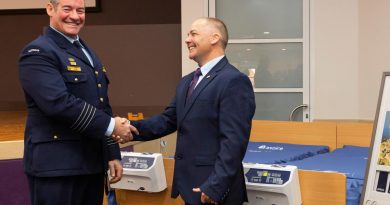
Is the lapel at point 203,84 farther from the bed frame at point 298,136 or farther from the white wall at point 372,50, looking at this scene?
the white wall at point 372,50

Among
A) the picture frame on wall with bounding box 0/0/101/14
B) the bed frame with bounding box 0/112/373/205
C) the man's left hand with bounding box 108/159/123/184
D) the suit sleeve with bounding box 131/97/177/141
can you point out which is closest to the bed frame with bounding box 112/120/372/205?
the bed frame with bounding box 0/112/373/205

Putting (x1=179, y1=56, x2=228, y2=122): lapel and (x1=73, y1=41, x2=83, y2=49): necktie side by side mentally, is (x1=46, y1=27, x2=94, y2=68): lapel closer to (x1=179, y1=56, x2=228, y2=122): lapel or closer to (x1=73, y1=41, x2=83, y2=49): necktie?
(x1=73, y1=41, x2=83, y2=49): necktie

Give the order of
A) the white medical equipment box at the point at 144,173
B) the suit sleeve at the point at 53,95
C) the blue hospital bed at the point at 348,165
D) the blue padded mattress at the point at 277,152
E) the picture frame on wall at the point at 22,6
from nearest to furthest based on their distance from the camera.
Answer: the suit sleeve at the point at 53,95 < the blue hospital bed at the point at 348,165 < the white medical equipment box at the point at 144,173 < the blue padded mattress at the point at 277,152 < the picture frame on wall at the point at 22,6

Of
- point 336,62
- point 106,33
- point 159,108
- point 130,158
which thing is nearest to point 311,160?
point 130,158

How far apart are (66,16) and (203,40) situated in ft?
1.61

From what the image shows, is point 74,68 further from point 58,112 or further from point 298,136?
point 298,136

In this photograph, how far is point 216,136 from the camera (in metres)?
1.64

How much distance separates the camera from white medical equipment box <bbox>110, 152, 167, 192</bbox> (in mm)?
2100

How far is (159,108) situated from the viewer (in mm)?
5938

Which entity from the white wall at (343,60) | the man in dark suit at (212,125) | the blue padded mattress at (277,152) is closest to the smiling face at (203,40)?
the man in dark suit at (212,125)

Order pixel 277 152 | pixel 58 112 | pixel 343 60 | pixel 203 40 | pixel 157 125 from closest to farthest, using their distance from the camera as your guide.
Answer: pixel 58 112 < pixel 203 40 < pixel 157 125 < pixel 277 152 < pixel 343 60

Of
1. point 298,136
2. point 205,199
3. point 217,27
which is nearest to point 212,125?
point 205,199

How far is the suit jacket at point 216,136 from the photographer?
1562mm

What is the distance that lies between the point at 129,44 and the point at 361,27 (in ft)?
9.76
